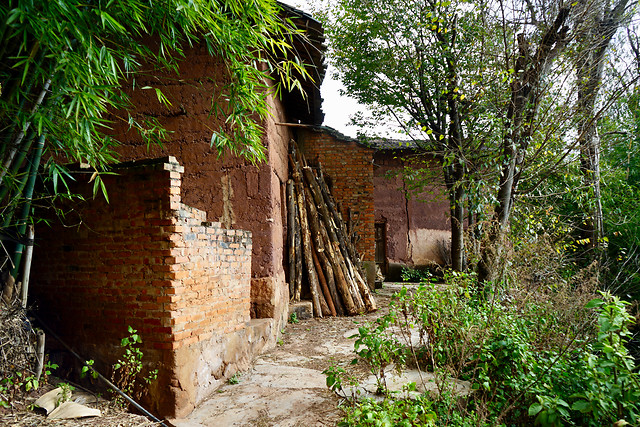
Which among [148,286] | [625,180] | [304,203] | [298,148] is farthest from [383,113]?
[148,286]

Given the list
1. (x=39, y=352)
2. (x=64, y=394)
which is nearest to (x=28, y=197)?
→ (x=39, y=352)

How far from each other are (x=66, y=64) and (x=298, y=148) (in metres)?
6.15

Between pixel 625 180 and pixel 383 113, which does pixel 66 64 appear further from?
pixel 625 180

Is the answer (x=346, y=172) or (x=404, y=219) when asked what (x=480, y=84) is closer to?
(x=346, y=172)

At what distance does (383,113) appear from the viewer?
9375 millimetres

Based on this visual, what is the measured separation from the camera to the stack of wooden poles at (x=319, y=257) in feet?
22.5

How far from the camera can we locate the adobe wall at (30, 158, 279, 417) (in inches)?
122

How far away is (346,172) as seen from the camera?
8.64 m

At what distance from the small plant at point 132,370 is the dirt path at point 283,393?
1.33 ft

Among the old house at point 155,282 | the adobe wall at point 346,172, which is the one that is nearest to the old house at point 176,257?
the old house at point 155,282

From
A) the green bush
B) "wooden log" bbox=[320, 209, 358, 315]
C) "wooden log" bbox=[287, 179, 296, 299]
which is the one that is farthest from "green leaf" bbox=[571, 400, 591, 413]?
"wooden log" bbox=[287, 179, 296, 299]

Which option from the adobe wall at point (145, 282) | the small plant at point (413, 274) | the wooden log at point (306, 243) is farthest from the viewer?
the small plant at point (413, 274)

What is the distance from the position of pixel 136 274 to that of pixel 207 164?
2127 millimetres

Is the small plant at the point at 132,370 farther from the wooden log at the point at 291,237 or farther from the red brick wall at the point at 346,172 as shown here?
the red brick wall at the point at 346,172
